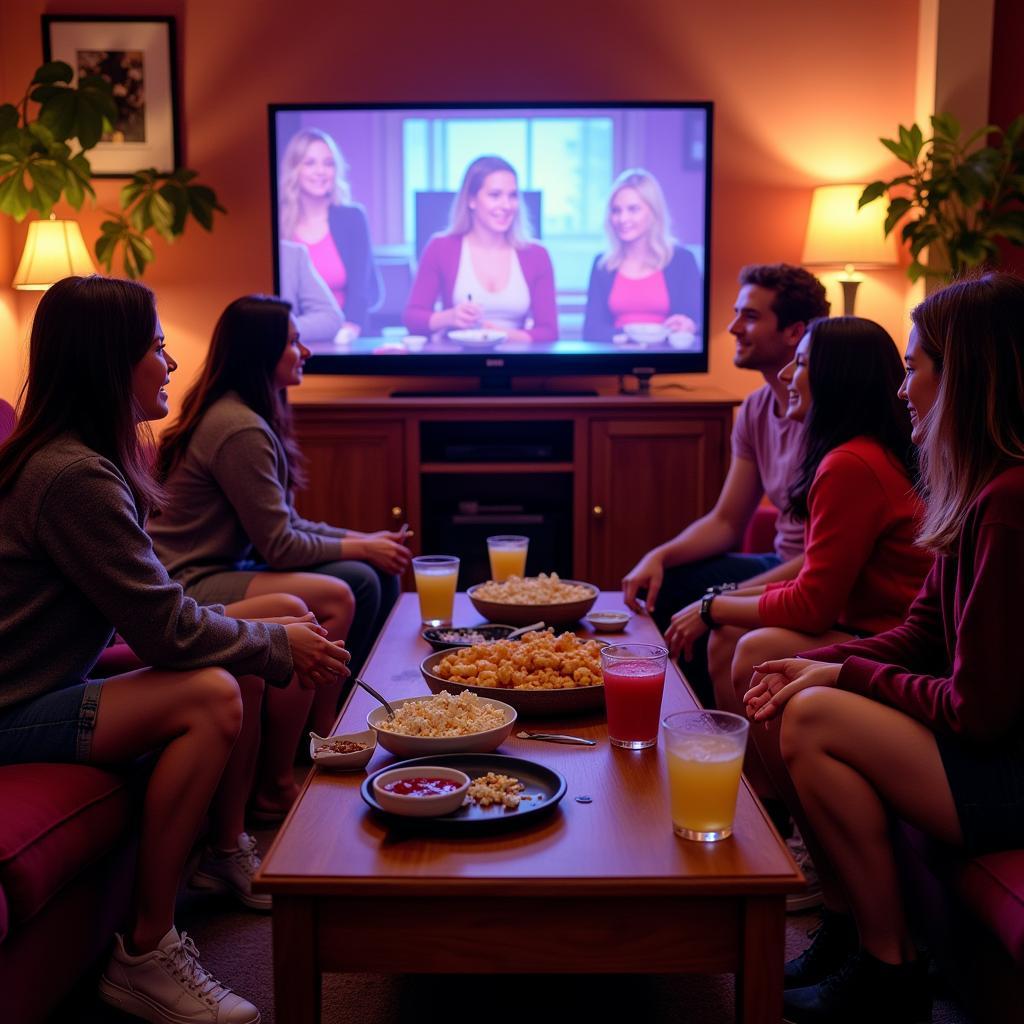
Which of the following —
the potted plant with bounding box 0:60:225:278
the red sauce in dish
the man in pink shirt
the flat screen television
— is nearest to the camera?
the red sauce in dish

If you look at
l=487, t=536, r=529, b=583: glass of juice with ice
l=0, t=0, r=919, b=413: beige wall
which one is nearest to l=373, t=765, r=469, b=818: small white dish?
l=487, t=536, r=529, b=583: glass of juice with ice

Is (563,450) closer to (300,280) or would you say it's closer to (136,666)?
(300,280)

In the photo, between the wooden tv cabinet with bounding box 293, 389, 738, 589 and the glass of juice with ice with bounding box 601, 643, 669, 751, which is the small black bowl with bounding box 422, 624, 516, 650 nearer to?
the glass of juice with ice with bounding box 601, 643, 669, 751

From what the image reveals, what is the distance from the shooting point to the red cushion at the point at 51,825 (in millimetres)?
1434

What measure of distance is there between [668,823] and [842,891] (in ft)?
1.58

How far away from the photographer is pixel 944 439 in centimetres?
158

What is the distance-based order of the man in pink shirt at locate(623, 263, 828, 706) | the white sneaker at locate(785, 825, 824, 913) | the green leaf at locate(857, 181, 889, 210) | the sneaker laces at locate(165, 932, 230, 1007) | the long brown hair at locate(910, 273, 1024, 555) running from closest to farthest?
the long brown hair at locate(910, 273, 1024, 555)
the sneaker laces at locate(165, 932, 230, 1007)
the white sneaker at locate(785, 825, 824, 913)
the man in pink shirt at locate(623, 263, 828, 706)
the green leaf at locate(857, 181, 889, 210)

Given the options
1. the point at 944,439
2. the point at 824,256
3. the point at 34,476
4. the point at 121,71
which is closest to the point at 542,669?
the point at 944,439

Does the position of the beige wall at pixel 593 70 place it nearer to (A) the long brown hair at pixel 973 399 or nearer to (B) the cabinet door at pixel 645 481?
(B) the cabinet door at pixel 645 481

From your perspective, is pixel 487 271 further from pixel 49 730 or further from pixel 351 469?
pixel 49 730

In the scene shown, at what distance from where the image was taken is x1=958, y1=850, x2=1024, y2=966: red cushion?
1.30 m

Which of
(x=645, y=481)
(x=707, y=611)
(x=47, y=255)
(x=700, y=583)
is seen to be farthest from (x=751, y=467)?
(x=47, y=255)

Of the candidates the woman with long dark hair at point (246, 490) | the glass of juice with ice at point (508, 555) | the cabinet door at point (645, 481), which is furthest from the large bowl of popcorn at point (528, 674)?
the cabinet door at point (645, 481)

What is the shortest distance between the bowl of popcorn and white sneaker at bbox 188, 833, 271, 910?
626mm
